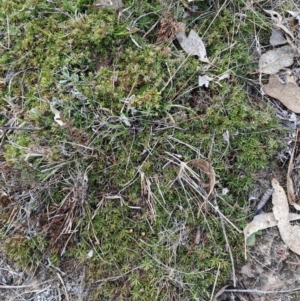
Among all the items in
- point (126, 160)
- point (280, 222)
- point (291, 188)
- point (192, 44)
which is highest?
point (192, 44)

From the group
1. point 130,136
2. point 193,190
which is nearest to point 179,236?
point 193,190

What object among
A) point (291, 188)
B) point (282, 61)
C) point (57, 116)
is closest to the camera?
point (57, 116)

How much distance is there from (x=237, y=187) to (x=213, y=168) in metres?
0.18

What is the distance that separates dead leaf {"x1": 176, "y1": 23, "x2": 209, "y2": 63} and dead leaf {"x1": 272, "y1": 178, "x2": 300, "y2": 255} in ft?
2.63

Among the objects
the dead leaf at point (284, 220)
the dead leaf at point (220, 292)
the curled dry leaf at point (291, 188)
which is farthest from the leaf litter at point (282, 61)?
the dead leaf at point (220, 292)

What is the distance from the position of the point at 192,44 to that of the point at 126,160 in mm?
739

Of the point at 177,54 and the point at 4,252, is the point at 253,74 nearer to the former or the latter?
the point at 177,54

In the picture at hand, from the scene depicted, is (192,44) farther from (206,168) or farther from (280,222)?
(280,222)

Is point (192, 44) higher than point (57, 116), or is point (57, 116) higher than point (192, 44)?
point (192, 44)

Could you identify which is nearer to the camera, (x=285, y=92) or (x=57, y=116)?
(x=57, y=116)

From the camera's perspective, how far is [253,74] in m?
2.27

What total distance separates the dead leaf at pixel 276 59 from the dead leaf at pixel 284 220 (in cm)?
64

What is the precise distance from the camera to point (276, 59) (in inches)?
89.8

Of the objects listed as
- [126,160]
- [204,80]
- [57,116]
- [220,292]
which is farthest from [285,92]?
[57,116]
